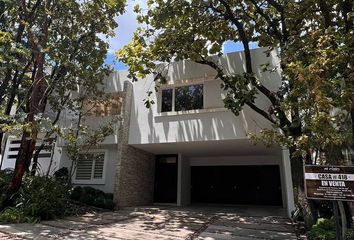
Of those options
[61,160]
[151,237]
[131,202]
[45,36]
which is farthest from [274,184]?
A: [45,36]

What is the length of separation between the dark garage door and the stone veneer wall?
353 cm

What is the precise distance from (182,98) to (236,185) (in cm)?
728

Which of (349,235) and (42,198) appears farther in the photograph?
(42,198)

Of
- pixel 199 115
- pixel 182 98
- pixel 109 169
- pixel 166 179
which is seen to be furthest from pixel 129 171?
pixel 199 115

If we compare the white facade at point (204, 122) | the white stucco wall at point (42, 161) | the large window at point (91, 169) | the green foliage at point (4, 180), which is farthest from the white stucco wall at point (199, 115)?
the green foliage at point (4, 180)

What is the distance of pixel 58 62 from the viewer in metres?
13.0

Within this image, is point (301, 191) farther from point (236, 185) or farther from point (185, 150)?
point (236, 185)

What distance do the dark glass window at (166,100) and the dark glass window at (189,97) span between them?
345 mm

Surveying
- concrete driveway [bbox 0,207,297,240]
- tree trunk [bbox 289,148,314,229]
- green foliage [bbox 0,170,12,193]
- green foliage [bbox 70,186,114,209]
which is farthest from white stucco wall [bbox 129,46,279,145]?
green foliage [bbox 0,170,12,193]

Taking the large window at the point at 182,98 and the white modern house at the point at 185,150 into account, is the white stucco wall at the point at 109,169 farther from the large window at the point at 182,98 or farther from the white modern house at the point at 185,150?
the large window at the point at 182,98

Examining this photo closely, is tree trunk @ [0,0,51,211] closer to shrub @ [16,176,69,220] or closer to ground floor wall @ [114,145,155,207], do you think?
shrub @ [16,176,69,220]

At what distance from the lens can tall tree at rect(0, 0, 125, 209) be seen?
1171 centimetres

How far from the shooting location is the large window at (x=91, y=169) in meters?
16.4

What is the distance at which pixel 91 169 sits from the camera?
16641 millimetres
